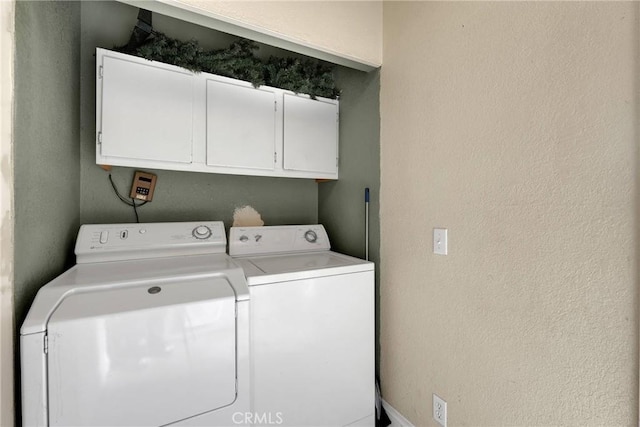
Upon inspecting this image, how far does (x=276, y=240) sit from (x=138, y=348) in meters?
1.01

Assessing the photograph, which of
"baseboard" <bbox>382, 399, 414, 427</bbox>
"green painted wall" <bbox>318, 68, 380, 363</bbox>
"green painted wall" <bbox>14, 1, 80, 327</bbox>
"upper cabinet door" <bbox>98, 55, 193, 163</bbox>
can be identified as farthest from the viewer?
"green painted wall" <bbox>318, 68, 380, 363</bbox>

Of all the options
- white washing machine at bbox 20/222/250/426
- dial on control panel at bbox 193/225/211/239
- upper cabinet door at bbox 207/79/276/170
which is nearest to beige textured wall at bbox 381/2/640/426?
upper cabinet door at bbox 207/79/276/170

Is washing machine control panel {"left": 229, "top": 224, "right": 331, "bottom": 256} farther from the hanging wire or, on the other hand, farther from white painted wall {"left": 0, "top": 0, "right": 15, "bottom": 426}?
white painted wall {"left": 0, "top": 0, "right": 15, "bottom": 426}

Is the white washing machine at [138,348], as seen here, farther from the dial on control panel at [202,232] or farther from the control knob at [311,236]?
the control knob at [311,236]

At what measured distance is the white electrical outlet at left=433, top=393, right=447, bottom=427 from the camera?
1308 millimetres

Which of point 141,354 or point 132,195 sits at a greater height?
point 132,195

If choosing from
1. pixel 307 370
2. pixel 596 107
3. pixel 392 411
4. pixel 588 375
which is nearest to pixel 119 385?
pixel 307 370

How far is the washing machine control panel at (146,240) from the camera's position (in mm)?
1444

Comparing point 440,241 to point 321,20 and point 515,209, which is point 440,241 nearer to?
point 515,209

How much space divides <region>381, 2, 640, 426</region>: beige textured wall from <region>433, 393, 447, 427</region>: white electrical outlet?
3 centimetres

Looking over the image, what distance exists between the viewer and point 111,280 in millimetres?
1104

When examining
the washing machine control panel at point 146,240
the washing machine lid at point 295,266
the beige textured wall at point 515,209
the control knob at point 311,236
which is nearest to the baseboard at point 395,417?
the beige textured wall at point 515,209

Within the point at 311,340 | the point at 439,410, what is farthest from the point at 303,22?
the point at 439,410

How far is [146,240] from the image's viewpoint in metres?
1.57
